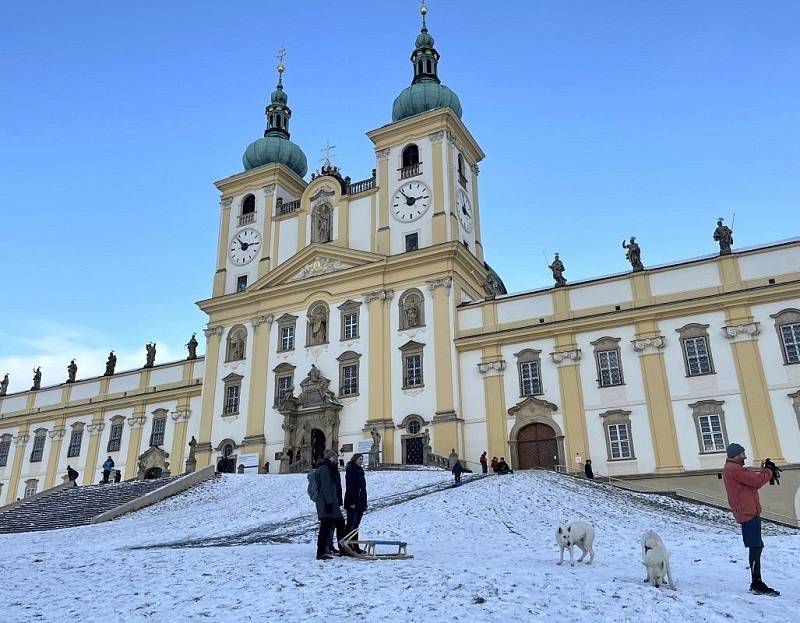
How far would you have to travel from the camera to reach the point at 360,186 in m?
43.7

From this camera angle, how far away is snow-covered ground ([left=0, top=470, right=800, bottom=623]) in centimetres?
806

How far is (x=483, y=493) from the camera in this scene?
2236 cm

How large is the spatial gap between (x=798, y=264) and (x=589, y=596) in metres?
27.9

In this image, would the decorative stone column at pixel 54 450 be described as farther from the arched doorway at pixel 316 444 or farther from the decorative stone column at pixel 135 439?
the arched doorway at pixel 316 444

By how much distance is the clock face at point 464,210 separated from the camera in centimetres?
4169

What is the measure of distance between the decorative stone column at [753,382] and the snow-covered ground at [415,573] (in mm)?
9761

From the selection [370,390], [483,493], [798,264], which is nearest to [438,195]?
[370,390]

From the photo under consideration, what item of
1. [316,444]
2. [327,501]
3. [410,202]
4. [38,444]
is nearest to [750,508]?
[327,501]

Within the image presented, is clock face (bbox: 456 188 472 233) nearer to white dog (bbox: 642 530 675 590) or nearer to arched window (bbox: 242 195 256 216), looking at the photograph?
arched window (bbox: 242 195 256 216)

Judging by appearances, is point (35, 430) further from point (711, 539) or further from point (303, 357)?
point (711, 539)

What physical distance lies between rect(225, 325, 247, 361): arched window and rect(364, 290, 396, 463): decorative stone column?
29.0ft

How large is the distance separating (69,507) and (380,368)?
637 inches

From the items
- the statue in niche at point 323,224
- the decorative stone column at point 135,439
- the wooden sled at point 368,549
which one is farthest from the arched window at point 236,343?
the wooden sled at point 368,549

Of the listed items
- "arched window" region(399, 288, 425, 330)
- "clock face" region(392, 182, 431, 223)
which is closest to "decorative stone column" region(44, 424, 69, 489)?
"arched window" region(399, 288, 425, 330)
